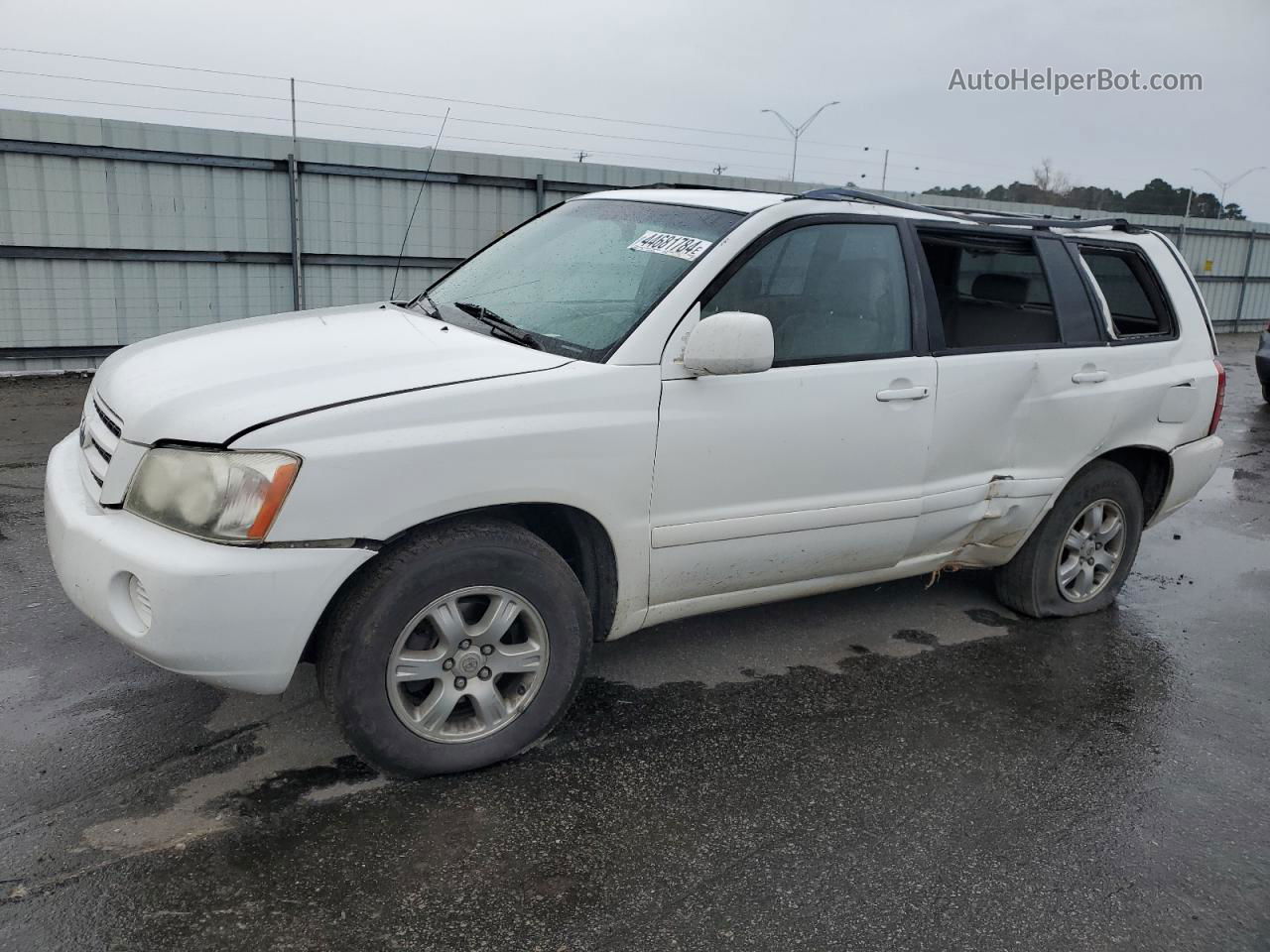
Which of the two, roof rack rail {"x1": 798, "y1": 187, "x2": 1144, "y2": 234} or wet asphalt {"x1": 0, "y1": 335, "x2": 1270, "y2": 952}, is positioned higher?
roof rack rail {"x1": 798, "y1": 187, "x2": 1144, "y2": 234}

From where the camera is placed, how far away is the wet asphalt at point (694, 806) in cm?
265

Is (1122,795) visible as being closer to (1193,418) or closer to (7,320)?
(1193,418)

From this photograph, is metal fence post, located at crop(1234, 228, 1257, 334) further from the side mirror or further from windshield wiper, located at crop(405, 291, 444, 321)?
the side mirror

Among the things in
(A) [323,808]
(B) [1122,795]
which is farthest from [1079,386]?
(A) [323,808]

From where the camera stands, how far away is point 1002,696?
4145 mm

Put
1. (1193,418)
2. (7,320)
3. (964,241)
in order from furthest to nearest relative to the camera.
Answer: (7,320) → (1193,418) → (964,241)

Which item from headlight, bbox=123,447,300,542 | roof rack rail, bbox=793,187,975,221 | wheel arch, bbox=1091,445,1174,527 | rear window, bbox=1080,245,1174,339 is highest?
roof rack rail, bbox=793,187,975,221

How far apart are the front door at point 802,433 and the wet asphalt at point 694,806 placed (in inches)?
21.5

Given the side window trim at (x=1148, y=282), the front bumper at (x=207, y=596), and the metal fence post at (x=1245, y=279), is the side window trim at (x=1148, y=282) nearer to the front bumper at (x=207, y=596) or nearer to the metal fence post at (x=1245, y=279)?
the front bumper at (x=207, y=596)

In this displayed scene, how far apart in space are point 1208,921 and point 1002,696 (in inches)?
54.6

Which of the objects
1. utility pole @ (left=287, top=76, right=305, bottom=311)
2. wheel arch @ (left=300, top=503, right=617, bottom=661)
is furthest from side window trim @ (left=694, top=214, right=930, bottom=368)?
utility pole @ (left=287, top=76, right=305, bottom=311)

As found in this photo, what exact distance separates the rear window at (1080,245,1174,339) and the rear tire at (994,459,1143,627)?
681 millimetres

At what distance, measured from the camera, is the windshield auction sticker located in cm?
366

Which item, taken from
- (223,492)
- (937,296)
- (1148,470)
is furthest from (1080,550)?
(223,492)
